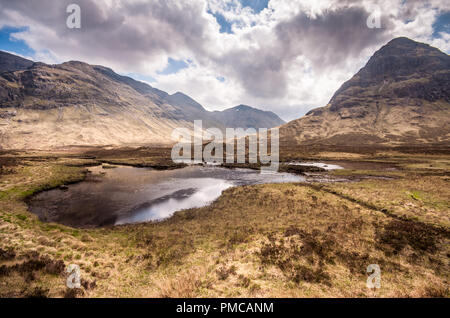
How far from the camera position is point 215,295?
24.7 ft

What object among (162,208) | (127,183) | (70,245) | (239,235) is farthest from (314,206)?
(127,183)

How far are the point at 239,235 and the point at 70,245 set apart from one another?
11.2 m

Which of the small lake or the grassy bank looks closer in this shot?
the grassy bank

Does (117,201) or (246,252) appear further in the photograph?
(117,201)

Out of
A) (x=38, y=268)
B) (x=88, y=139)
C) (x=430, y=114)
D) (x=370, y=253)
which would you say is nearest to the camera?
(x=38, y=268)

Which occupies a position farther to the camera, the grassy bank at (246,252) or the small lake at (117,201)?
the small lake at (117,201)

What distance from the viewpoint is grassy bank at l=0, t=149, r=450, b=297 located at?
26.2ft

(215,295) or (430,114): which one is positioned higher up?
(430,114)

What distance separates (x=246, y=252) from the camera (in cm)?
1101

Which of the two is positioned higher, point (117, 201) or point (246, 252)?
point (246, 252)

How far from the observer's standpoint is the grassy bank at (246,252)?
8.00 m

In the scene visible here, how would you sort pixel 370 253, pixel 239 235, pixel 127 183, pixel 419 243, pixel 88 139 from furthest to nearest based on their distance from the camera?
pixel 88 139
pixel 127 183
pixel 239 235
pixel 419 243
pixel 370 253
